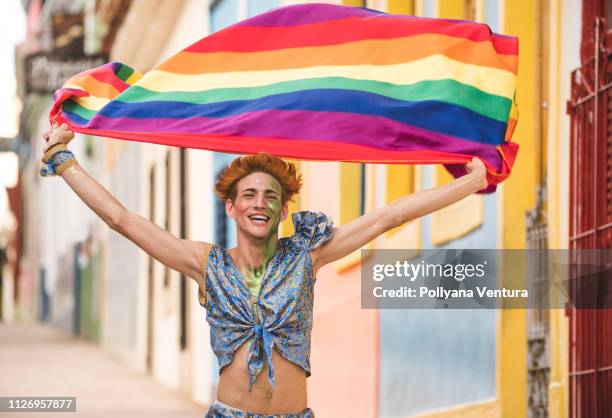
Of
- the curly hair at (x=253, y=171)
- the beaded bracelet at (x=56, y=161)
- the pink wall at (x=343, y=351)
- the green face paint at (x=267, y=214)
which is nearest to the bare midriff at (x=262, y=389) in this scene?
the green face paint at (x=267, y=214)

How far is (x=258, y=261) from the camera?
14.8 ft

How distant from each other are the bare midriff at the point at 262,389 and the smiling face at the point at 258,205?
335 millimetres

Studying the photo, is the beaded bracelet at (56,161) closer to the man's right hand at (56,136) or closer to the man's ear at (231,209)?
the man's right hand at (56,136)

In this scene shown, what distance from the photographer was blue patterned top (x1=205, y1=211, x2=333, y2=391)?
4.43 m

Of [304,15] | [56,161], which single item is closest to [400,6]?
[304,15]

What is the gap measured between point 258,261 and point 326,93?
1.24 m

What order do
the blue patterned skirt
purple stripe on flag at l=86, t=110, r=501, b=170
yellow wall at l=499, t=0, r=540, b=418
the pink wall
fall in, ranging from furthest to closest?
the pink wall
yellow wall at l=499, t=0, r=540, b=418
purple stripe on flag at l=86, t=110, r=501, b=170
the blue patterned skirt

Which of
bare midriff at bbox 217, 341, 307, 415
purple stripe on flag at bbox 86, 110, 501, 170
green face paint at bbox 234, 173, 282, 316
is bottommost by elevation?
bare midriff at bbox 217, 341, 307, 415

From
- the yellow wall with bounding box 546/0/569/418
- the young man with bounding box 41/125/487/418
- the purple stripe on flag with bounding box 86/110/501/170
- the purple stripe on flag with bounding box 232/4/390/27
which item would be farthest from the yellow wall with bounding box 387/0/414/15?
the young man with bounding box 41/125/487/418

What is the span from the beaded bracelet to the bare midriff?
75cm

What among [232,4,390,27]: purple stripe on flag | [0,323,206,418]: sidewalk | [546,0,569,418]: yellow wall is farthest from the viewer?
[0,323,206,418]: sidewalk

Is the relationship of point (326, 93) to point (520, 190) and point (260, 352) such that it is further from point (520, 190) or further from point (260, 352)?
point (260, 352)

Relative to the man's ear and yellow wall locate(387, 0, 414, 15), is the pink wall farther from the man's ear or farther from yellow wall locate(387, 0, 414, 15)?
the man's ear

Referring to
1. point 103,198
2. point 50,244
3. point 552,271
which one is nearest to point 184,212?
point 552,271
